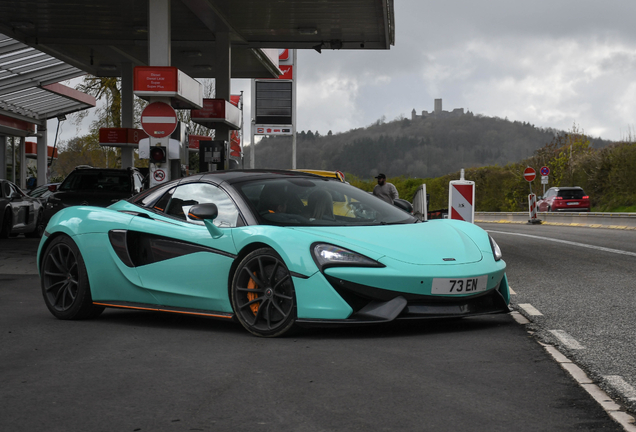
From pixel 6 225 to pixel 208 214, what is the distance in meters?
15.2

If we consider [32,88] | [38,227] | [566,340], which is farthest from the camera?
[32,88]

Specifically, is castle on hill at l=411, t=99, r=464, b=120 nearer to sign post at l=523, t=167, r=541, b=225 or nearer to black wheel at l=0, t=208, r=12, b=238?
sign post at l=523, t=167, r=541, b=225

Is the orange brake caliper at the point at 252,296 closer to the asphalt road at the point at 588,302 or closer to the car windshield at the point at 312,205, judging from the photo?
the car windshield at the point at 312,205

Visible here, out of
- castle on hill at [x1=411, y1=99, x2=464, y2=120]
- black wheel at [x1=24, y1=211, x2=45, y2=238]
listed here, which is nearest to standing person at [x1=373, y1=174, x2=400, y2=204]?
black wheel at [x1=24, y1=211, x2=45, y2=238]

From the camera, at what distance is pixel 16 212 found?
19906mm

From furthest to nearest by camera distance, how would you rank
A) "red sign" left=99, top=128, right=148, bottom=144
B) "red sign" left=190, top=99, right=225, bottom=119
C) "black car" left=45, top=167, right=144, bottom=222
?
"red sign" left=99, top=128, right=148, bottom=144
"red sign" left=190, top=99, right=225, bottom=119
"black car" left=45, top=167, right=144, bottom=222

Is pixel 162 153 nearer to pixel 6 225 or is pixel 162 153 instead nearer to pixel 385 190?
pixel 385 190

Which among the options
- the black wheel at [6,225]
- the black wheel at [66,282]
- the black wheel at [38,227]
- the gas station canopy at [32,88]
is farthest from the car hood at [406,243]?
the gas station canopy at [32,88]

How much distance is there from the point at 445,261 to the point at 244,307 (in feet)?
4.72

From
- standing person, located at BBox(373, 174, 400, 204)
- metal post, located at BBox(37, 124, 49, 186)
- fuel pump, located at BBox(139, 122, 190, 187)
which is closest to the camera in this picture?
fuel pump, located at BBox(139, 122, 190, 187)

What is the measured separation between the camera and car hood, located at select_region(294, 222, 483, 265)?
18.3 feet

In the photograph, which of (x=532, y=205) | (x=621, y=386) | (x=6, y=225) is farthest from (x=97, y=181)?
(x=532, y=205)

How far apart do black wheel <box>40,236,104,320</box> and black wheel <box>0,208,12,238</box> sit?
43.2 ft

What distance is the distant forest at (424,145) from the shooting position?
4665 inches
